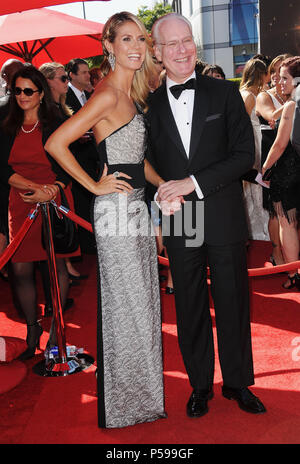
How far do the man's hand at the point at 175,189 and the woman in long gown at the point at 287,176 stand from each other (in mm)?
2171

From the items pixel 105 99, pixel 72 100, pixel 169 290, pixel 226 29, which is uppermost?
pixel 226 29

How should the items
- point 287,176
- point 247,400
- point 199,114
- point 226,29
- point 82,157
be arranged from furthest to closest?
point 226,29
point 82,157
point 287,176
point 247,400
point 199,114

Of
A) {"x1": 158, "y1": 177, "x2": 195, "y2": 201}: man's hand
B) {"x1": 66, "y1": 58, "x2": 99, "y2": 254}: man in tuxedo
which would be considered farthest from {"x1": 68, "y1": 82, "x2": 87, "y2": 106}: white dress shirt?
{"x1": 158, "y1": 177, "x2": 195, "y2": 201}: man's hand

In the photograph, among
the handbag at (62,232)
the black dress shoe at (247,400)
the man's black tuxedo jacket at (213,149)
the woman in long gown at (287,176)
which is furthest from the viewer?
the woman in long gown at (287,176)

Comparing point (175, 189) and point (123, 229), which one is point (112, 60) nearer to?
point (175, 189)

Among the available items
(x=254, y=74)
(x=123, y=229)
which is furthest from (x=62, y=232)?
(x=254, y=74)

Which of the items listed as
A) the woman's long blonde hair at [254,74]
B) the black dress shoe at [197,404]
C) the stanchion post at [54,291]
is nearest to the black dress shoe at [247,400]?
the black dress shoe at [197,404]

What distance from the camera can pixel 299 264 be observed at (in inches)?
138

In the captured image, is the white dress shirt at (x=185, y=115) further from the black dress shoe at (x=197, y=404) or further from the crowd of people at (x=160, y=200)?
the black dress shoe at (x=197, y=404)

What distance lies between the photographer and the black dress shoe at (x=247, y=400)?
288 centimetres

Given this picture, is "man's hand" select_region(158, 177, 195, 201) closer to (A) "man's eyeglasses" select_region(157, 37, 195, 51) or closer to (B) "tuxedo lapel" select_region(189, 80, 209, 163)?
(B) "tuxedo lapel" select_region(189, 80, 209, 163)

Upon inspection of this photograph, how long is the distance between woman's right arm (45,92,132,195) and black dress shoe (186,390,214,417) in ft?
3.88

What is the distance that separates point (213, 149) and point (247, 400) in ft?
4.38

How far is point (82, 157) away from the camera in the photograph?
616 cm
